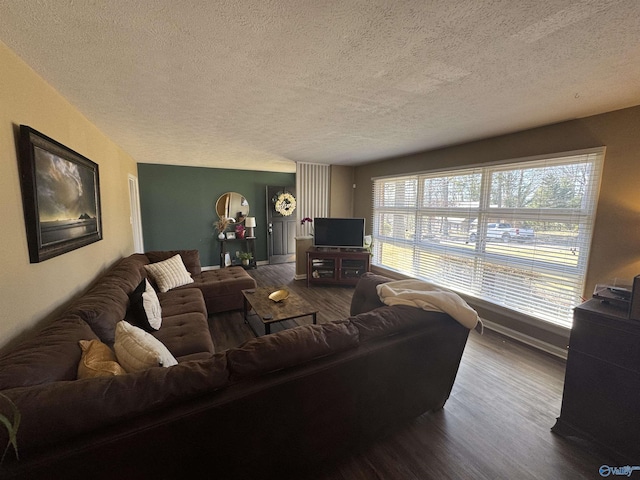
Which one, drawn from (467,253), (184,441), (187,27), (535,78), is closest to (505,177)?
(467,253)

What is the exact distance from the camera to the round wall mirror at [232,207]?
5.91 metres

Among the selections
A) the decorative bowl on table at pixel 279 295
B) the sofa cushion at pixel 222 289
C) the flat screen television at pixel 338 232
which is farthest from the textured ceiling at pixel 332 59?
the flat screen television at pixel 338 232

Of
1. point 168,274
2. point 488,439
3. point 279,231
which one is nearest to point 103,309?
point 168,274

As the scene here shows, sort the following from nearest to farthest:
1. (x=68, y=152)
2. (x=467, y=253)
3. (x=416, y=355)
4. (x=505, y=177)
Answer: (x=416, y=355), (x=68, y=152), (x=505, y=177), (x=467, y=253)

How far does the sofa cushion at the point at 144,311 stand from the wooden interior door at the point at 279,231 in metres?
4.30

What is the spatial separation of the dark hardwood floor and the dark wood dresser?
0.42 ft

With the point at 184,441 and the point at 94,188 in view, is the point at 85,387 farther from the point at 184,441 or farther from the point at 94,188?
the point at 94,188

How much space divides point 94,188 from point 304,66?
7.47 ft

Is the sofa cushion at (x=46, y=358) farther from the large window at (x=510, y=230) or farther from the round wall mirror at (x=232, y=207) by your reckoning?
the round wall mirror at (x=232, y=207)

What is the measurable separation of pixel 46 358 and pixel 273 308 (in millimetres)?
1747

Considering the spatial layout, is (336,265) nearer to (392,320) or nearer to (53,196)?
(392,320)

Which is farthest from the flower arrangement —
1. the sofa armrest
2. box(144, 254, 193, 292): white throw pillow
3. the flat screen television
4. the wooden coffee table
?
the sofa armrest

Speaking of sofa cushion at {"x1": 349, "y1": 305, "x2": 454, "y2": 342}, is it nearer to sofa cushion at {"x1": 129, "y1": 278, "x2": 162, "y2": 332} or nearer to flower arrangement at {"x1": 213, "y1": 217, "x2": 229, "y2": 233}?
sofa cushion at {"x1": 129, "y1": 278, "x2": 162, "y2": 332}

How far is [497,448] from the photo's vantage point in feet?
5.24
